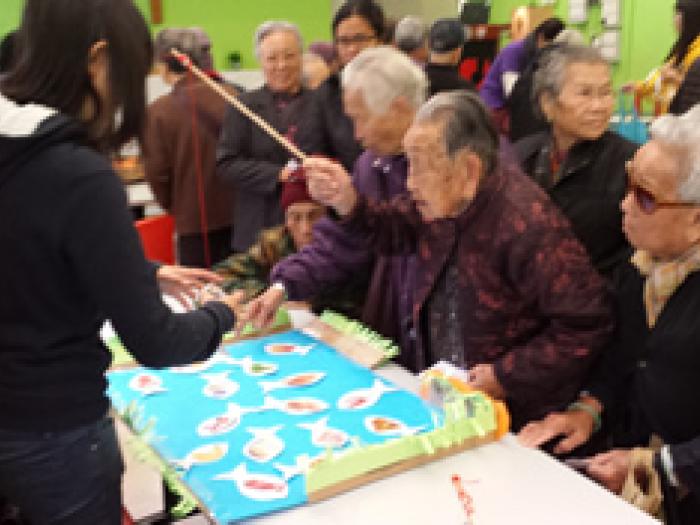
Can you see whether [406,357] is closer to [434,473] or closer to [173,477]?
[434,473]

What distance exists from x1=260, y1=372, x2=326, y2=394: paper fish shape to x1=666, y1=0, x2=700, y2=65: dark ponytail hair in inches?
86.8

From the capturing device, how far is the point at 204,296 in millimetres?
1551

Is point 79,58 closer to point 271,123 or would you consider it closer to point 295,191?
point 295,191

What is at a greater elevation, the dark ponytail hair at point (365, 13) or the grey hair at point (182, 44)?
the dark ponytail hair at point (365, 13)

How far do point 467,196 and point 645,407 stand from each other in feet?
1.80

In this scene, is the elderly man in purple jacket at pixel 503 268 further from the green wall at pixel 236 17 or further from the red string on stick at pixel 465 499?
the green wall at pixel 236 17

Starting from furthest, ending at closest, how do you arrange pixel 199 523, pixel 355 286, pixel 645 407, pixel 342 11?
pixel 342 11, pixel 355 286, pixel 199 523, pixel 645 407

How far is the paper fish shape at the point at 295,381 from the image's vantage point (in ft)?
5.02

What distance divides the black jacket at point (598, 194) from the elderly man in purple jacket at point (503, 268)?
0.38 metres

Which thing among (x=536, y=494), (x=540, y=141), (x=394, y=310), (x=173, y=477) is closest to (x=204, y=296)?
(x=173, y=477)

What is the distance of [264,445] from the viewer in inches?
50.6

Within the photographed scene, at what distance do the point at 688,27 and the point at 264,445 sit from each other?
253cm

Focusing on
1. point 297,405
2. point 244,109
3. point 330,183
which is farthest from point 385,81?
point 297,405

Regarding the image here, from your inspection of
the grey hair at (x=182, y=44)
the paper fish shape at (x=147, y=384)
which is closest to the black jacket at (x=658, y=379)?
the paper fish shape at (x=147, y=384)
